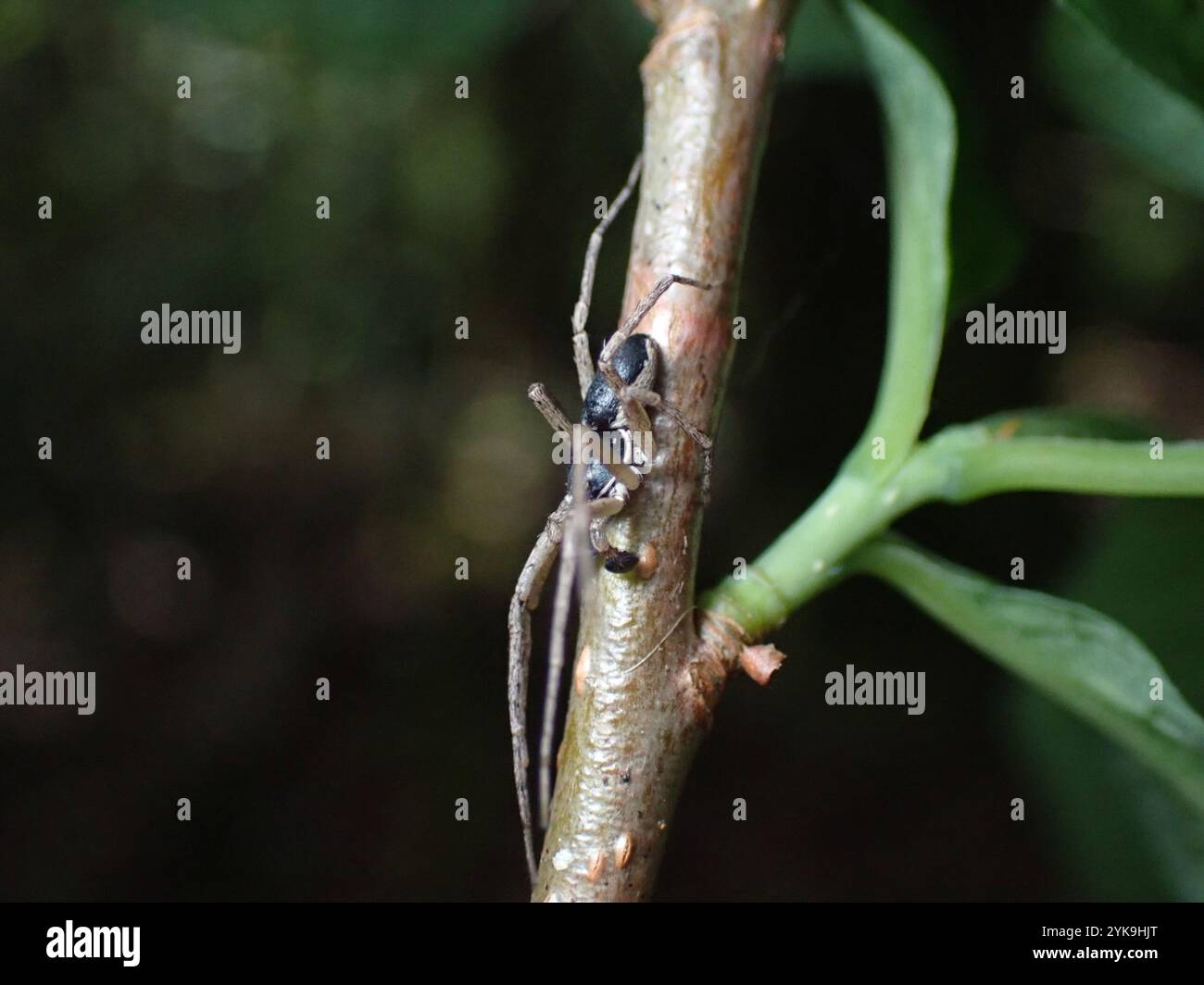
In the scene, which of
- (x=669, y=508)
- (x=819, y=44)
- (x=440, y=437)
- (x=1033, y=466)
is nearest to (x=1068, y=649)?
(x=1033, y=466)

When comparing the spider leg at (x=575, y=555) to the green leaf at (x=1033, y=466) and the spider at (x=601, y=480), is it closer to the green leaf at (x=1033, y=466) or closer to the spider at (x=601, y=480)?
the spider at (x=601, y=480)

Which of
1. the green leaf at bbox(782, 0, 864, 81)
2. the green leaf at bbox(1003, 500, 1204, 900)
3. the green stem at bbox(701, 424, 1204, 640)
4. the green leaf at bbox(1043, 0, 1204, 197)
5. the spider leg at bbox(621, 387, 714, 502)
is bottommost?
the green leaf at bbox(1003, 500, 1204, 900)

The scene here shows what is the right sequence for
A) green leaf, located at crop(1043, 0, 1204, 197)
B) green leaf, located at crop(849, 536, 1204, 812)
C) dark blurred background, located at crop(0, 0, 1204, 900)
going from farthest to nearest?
dark blurred background, located at crop(0, 0, 1204, 900)
green leaf, located at crop(1043, 0, 1204, 197)
green leaf, located at crop(849, 536, 1204, 812)

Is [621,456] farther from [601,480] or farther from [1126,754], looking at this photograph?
[1126,754]

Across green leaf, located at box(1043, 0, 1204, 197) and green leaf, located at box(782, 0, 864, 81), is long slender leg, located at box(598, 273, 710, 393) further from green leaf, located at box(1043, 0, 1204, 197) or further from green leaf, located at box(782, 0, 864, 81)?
green leaf, located at box(782, 0, 864, 81)

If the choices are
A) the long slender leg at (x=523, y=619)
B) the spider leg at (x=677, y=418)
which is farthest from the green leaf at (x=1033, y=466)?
the long slender leg at (x=523, y=619)

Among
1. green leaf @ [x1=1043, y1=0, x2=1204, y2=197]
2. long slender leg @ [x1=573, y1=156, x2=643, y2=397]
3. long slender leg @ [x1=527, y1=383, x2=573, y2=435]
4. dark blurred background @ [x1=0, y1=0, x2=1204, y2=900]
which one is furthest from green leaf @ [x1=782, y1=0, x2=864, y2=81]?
long slender leg @ [x1=527, y1=383, x2=573, y2=435]
